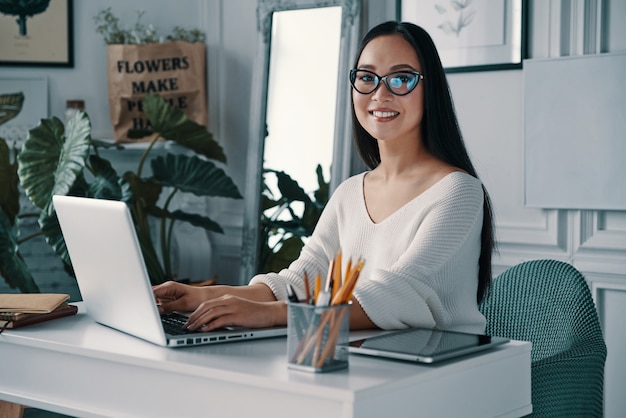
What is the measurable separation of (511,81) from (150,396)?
2097mm

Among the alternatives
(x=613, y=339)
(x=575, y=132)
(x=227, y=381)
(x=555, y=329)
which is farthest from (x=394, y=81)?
(x=613, y=339)

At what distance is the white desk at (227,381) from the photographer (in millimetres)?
1231

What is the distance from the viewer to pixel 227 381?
1303 millimetres

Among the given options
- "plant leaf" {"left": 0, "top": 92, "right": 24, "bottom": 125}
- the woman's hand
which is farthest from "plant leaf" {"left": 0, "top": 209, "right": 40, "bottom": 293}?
the woman's hand

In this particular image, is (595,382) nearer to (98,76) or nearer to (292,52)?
(292,52)

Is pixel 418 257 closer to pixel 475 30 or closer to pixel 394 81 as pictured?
pixel 394 81

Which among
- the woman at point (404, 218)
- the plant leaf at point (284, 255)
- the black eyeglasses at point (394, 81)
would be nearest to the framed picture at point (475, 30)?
the plant leaf at point (284, 255)

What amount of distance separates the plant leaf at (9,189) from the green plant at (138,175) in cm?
16

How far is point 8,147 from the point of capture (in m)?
3.84

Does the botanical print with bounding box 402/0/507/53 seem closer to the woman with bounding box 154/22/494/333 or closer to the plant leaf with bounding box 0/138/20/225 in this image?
the woman with bounding box 154/22/494/333

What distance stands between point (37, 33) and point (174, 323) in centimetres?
275

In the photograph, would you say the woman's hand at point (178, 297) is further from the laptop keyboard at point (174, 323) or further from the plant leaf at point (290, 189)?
the plant leaf at point (290, 189)

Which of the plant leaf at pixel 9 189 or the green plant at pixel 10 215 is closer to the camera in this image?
the green plant at pixel 10 215

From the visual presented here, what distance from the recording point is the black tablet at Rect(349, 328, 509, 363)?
135 centimetres
